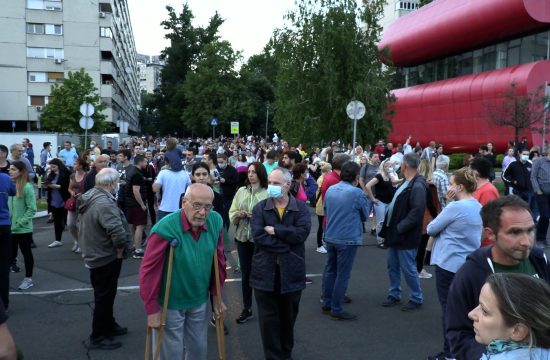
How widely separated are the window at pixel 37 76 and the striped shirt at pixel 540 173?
5510 cm

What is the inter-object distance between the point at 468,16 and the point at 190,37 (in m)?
49.7

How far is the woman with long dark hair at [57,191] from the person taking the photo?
9.85m

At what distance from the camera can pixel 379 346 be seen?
17.4 feet

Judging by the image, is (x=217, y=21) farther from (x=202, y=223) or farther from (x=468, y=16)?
(x=202, y=223)

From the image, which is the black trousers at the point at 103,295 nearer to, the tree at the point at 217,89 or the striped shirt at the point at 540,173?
the striped shirt at the point at 540,173

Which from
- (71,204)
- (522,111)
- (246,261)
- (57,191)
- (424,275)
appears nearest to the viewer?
(246,261)

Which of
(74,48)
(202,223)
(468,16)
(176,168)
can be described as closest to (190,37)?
(74,48)

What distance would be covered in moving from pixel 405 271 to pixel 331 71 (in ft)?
61.8

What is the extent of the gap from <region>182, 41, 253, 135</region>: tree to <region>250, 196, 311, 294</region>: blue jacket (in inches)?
2257

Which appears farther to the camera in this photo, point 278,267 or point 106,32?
point 106,32

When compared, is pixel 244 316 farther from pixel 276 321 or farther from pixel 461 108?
pixel 461 108

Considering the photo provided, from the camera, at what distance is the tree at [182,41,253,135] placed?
2411 inches

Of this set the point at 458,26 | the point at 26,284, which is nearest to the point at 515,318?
the point at 26,284

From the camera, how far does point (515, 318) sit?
1.79 meters
